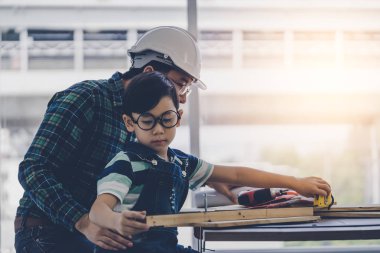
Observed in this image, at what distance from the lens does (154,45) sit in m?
1.77

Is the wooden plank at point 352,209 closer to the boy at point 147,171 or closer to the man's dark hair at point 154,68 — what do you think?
the boy at point 147,171

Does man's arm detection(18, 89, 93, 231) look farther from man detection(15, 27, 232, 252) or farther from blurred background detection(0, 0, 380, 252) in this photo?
blurred background detection(0, 0, 380, 252)

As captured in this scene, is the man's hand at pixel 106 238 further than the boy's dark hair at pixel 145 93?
No

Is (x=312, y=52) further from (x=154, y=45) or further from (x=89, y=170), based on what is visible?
(x=89, y=170)

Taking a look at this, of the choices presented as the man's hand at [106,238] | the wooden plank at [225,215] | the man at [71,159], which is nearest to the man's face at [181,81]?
the man at [71,159]

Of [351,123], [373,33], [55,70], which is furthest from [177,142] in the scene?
[373,33]

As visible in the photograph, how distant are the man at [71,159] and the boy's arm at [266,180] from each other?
0.89 feet

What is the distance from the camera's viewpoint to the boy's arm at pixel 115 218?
120cm

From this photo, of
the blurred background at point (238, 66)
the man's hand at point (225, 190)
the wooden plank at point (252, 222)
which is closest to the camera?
the wooden plank at point (252, 222)

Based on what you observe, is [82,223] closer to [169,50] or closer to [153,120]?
[153,120]

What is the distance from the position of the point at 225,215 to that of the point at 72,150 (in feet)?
1.44

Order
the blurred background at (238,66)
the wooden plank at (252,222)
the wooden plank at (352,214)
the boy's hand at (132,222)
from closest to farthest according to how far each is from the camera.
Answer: the boy's hand at (132,222), the wooden plank at (252,222), the wooden plank at (352,214), the blurred background at (238,66)

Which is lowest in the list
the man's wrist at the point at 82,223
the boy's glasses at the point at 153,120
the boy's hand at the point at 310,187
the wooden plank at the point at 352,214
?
the man's wrist at the point at 82,223

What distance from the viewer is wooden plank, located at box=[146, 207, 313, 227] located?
4.21ft
